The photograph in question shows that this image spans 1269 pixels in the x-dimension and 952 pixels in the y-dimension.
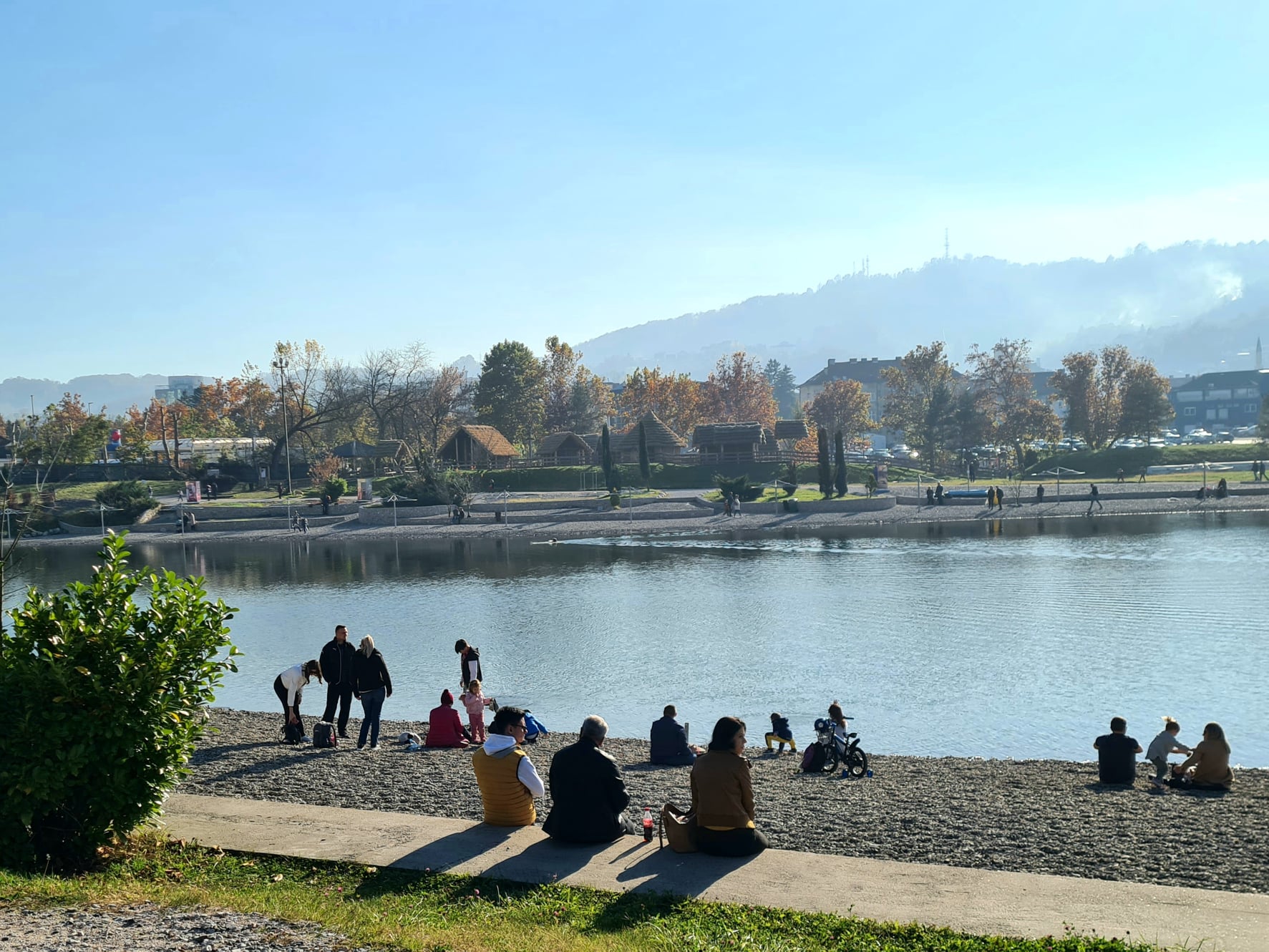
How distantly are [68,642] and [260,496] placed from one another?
75926 mm

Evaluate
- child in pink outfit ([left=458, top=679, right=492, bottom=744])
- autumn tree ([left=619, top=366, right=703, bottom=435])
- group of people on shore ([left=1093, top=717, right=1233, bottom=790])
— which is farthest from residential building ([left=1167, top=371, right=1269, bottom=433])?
child in pink outfit ([left=458, top=679, right=492, bottom=744])

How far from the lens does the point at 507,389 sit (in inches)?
4195

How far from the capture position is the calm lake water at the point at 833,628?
2027cm

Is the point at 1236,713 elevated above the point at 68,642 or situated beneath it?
situated beneath

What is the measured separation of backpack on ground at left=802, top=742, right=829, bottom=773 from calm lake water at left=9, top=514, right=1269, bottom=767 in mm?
3482

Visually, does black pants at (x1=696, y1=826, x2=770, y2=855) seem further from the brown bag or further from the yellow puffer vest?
the yellow puffer vest

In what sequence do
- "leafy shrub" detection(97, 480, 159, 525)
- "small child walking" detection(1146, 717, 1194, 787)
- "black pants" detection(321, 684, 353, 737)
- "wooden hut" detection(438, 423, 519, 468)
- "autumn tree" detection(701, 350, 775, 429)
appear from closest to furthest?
"small child walking" detection(1146, 717, 1194, 787) → "black pants" detection(321, 684, 353, 737) → "leafy shrub" detection(97, 480, 159, 525) → "wooden hut" detection(438, 423, 519, 468) → "autumn tree" detection(701, 350, 775, 429)

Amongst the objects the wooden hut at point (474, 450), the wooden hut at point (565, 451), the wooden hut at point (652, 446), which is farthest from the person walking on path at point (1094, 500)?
the wooden hut at point (474, 450)

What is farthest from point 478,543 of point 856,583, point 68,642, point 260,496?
point 68,642

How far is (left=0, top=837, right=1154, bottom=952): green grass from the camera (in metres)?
6.67

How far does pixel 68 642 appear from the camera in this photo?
28.2ft

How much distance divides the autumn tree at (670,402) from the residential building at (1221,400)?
9435 cm

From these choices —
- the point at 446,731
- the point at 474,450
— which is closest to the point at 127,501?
the point at 474,450

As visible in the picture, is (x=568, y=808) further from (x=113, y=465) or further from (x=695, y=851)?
(x=113, y=465)
